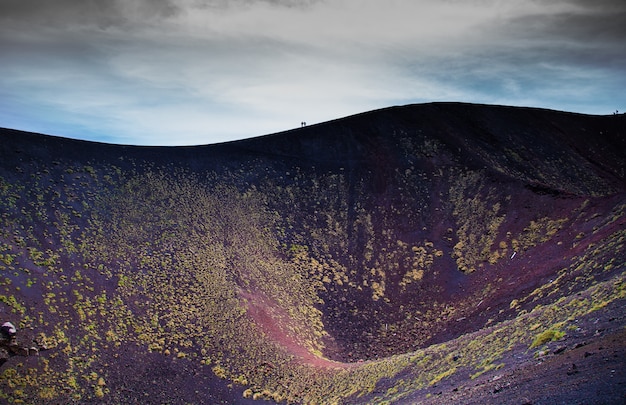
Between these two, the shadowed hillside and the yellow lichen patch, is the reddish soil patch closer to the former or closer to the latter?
the shadowed hillside

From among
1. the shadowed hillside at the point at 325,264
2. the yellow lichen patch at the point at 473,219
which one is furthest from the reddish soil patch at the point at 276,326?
the yellow lichen patch at the point at 473,219

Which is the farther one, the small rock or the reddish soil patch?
the reddish soil patch

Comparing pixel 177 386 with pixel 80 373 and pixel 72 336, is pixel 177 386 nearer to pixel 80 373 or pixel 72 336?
pixel 80 373

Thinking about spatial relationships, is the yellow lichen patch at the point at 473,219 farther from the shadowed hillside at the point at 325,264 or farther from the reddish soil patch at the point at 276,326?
the reddish soil patch at the point at 276,326

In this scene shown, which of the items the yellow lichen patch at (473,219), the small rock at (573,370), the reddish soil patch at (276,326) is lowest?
the reddish soil patch at (276,326)

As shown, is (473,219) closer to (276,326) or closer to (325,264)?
(325,264)

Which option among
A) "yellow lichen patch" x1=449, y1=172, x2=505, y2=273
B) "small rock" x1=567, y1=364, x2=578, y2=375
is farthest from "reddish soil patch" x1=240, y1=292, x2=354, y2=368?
"small rock" x1=567, y1=364, x2=578, y2=375

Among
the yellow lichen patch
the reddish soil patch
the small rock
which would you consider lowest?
the reddish soil patch

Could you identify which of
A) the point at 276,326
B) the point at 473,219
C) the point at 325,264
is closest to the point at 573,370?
the point at 276,326
